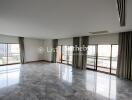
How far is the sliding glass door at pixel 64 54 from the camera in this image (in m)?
9.20

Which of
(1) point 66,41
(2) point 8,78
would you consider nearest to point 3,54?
(2) point 8,78

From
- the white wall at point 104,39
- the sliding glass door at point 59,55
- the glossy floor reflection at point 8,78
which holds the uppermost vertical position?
the white wall at point 104,39

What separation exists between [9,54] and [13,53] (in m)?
0.35

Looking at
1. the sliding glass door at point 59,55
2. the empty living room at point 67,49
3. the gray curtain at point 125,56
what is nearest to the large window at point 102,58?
the empty living room at point 67,49

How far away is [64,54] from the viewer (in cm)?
987

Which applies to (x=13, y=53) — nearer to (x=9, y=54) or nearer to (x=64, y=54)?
(x=9, y=54)

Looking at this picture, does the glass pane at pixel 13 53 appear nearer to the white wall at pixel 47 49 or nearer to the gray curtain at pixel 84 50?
the white wall at pixel 47 49

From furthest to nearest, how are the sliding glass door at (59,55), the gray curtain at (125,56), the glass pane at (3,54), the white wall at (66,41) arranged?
the sliding glass door at (59,55) → the white wall at (66,41) → the glass pane at (3,54) → the gray curtain at (125,56)

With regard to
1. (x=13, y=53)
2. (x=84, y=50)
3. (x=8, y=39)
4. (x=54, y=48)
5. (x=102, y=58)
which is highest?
(x=8, y=39)

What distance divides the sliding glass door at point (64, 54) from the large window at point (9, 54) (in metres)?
3.96

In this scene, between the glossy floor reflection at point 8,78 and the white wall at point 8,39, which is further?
the white wall at point 8,39

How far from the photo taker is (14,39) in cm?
882

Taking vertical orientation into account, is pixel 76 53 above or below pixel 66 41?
below

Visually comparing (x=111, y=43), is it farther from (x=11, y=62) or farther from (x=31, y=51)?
(x=11, y=62)
